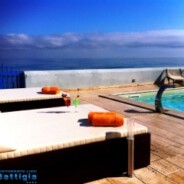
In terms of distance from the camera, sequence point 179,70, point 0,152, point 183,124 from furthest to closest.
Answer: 1. point 179,70
2. point 183,124
3. point 0,152

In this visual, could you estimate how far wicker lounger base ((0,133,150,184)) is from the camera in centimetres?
253

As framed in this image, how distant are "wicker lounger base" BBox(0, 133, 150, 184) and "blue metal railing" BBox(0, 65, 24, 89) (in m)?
6.61

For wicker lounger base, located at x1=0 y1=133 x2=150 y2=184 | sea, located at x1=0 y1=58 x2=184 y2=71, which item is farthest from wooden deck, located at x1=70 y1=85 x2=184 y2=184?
sea, located at x1=0 y1=58 x2=184 y2=71

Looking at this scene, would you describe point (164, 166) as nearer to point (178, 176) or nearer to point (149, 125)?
point (178, 176)

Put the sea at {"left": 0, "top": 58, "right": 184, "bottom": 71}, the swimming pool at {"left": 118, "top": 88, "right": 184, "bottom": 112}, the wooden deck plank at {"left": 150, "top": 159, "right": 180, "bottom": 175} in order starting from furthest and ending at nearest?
the sea at {"left": 0, "top": 58, "right": 184, "bottom": 71}
the swimming pool at {"left": 118, "top": 88, "right": 184, "bottom": 112}
the wooden deck plank at {"left": 150, "top": 159, "right": 180, "bottom": 175}

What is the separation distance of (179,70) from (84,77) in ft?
16.1

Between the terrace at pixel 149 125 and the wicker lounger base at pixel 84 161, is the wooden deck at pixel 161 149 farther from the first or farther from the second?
the wicker lounger base at pixel 84 161

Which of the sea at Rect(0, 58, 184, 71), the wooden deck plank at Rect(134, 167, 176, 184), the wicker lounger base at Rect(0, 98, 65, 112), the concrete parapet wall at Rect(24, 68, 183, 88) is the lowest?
the wooden deck plank at Rect(134, 167, 176, 184)

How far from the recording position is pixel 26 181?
2.56 metres

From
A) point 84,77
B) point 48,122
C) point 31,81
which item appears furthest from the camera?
point 84,77

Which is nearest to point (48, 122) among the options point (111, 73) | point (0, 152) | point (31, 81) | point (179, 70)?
point (0, 152)

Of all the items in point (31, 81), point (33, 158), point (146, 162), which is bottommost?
point (146, 162)

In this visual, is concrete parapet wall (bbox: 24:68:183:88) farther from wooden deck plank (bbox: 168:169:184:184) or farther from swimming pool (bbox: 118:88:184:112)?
wooden deck plank (bbox: 168:169:184:184)

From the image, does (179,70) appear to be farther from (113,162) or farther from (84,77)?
(113,162)
